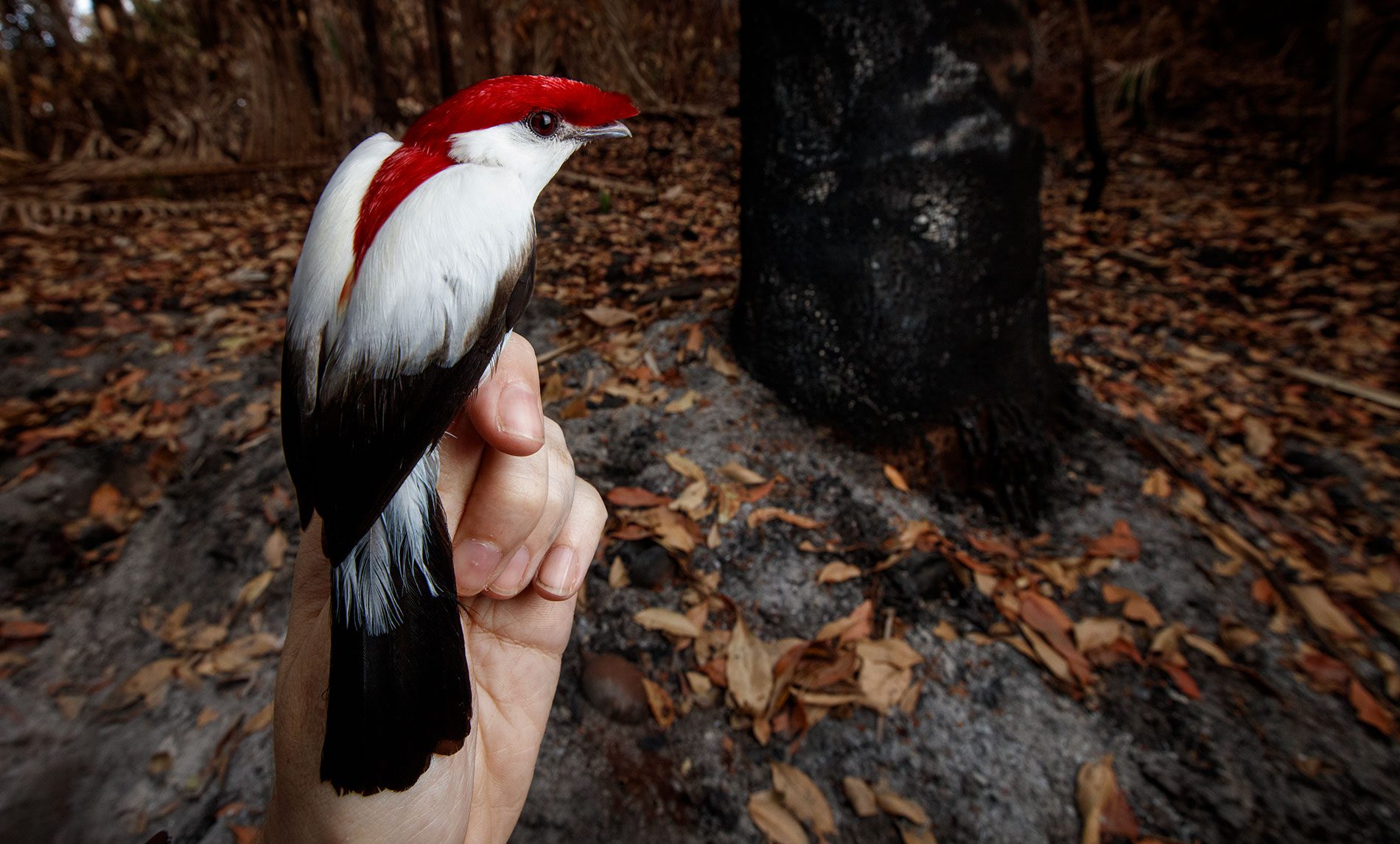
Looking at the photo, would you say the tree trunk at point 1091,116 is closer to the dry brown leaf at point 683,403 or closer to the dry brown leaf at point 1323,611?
the dry brown leaf at point 1323,611

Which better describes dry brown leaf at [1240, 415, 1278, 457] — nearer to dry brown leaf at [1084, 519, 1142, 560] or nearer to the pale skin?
dry brown leaf at [1084, 519, 1142, 560]

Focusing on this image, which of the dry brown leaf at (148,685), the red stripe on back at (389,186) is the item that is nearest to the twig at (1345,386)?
the red stripe on back at (389,186)

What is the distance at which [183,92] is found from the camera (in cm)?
439

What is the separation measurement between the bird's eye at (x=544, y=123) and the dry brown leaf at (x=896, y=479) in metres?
1.41

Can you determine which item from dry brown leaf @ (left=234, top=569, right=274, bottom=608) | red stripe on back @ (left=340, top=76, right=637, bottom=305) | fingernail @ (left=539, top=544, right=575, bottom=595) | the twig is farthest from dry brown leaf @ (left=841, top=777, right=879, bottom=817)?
the twig

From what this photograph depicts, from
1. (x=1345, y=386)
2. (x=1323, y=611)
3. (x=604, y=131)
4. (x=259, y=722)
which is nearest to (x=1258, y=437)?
(x=1345, y=386)

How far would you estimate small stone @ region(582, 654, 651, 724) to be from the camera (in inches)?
58.9

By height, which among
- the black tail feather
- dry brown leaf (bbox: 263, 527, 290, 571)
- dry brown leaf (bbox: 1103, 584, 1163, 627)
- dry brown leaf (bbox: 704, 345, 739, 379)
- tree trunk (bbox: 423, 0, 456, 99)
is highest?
tree trunk (bbox: 423, 0, 456, 99)

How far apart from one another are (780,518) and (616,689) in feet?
2.17

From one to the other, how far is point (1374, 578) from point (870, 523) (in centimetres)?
153

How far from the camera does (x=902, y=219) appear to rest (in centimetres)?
185

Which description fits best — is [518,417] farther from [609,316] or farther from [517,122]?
[609,316]

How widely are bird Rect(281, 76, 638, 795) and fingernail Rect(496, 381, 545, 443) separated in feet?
0.20

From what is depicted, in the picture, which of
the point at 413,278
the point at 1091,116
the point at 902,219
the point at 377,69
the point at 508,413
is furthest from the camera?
the point at 377,69
